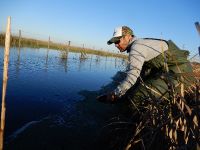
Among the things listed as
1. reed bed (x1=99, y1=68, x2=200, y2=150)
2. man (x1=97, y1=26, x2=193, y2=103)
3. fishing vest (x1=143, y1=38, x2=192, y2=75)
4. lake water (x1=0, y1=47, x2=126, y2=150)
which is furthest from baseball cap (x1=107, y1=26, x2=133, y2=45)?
lake water (x1=0, y1=47, x2=126, y2=150)

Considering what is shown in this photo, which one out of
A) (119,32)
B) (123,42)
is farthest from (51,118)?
(119,32)

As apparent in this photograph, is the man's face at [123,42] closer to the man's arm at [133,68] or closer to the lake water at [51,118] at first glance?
the man's arm at [133,68]

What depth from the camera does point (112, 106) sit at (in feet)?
22.0

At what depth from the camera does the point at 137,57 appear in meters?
3.96

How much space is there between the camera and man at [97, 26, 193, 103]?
3957mm

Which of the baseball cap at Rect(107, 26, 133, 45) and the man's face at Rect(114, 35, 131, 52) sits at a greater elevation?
the baseball cap at Rect(107, 26, 133, 45)

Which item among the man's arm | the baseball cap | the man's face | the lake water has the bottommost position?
the lake water

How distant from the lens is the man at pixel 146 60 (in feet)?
13.0

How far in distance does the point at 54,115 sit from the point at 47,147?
170cm

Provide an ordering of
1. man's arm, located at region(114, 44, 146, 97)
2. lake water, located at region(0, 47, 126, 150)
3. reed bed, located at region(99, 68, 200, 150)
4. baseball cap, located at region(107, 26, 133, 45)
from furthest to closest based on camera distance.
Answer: baseball cap, located at region(107, 26, 133, 45)
lake water, located at region(0, 47, 126, 150)
man's arm, located at region(114, 44, 146, 97)
reed bed, located at region(99, 68, 200, 150)

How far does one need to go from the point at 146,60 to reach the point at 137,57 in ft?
0.91

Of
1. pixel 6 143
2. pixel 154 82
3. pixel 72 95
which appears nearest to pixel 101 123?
pixel 154 82

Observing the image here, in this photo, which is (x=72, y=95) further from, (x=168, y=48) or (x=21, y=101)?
(x=168, y=48)

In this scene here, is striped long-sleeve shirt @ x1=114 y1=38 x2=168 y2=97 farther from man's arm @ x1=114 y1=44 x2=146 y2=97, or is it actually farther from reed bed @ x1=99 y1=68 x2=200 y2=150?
reed bed @ x1=99 y1=68 x2=200 y2=150
